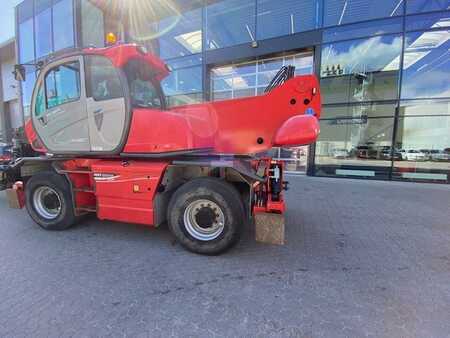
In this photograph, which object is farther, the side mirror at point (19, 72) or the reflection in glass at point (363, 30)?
the reflection in glass at point (363, 30)

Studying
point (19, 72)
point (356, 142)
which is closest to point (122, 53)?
point (19, 72)

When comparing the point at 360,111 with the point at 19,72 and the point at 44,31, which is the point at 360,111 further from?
the point at 44,31

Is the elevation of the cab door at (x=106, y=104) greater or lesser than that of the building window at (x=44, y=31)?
lesser

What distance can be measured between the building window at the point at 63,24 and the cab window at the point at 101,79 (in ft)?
40.5

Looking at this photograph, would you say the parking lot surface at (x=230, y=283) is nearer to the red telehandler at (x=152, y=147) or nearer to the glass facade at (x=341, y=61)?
the red telehandler at (x=152, y=147)

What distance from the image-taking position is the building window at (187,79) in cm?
1166

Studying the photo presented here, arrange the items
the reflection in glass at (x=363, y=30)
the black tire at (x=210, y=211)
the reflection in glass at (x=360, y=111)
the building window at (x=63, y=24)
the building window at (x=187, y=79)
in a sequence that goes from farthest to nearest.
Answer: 1. the building window at (x=63, y=24)
2. the building window at (x=187, y=79)
3. the reflection in glass at (x=360, y=111)
4. the reflection in glass at (x=363, y=30)
5. the black tire at (x=210, y=211)

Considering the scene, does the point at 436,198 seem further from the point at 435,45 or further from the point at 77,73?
the point at 77,73

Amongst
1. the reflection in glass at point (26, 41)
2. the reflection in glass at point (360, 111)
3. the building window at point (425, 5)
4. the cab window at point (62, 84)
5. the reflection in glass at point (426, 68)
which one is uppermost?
the reflection in glass at point (26, 41)

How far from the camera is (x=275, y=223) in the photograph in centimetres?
288

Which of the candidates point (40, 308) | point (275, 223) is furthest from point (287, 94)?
point (40, 308)

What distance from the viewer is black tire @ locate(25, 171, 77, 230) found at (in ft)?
12.9

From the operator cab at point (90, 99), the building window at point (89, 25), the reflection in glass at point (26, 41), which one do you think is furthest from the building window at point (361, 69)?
the reflection in glass at point (26, 41)

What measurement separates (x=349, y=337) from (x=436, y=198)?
687 cm
